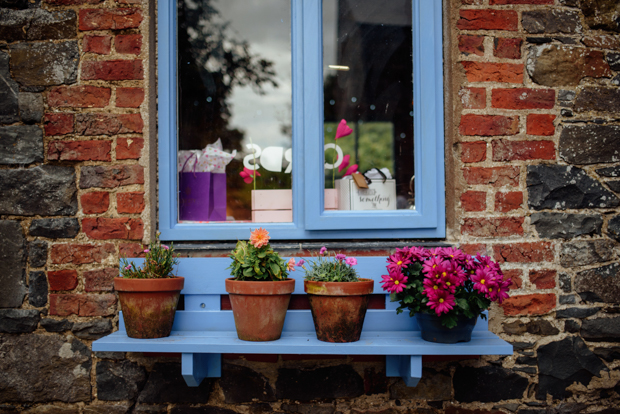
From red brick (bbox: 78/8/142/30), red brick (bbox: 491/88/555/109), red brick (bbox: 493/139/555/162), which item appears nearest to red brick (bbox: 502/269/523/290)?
red brick (bbox: 493/139/555/162)

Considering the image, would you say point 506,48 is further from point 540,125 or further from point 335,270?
point 335,270

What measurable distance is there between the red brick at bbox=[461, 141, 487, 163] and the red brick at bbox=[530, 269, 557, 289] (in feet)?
1.63

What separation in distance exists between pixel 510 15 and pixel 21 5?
200 cm

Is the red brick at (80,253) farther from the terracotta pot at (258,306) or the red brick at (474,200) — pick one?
the red brick at (474,200)

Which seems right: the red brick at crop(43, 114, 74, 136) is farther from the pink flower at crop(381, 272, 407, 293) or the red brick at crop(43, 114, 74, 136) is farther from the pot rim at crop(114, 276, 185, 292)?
the pink flower at crop(381, 272, 407, 293)

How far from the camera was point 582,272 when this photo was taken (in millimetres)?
1684

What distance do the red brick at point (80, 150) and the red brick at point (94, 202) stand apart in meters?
0.14

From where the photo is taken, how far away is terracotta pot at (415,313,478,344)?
4.77 feet

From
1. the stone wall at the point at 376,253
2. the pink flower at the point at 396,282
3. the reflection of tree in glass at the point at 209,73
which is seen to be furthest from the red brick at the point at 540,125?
the reflection of tree in glass at the point at 209,73

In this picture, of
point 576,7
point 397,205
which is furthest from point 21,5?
point 576,7

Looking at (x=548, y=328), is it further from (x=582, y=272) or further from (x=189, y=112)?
(x=189, y=112)

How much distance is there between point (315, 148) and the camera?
177cm

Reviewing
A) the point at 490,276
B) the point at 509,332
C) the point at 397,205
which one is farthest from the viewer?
the point at 397,205

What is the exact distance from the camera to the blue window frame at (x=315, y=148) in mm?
1750
